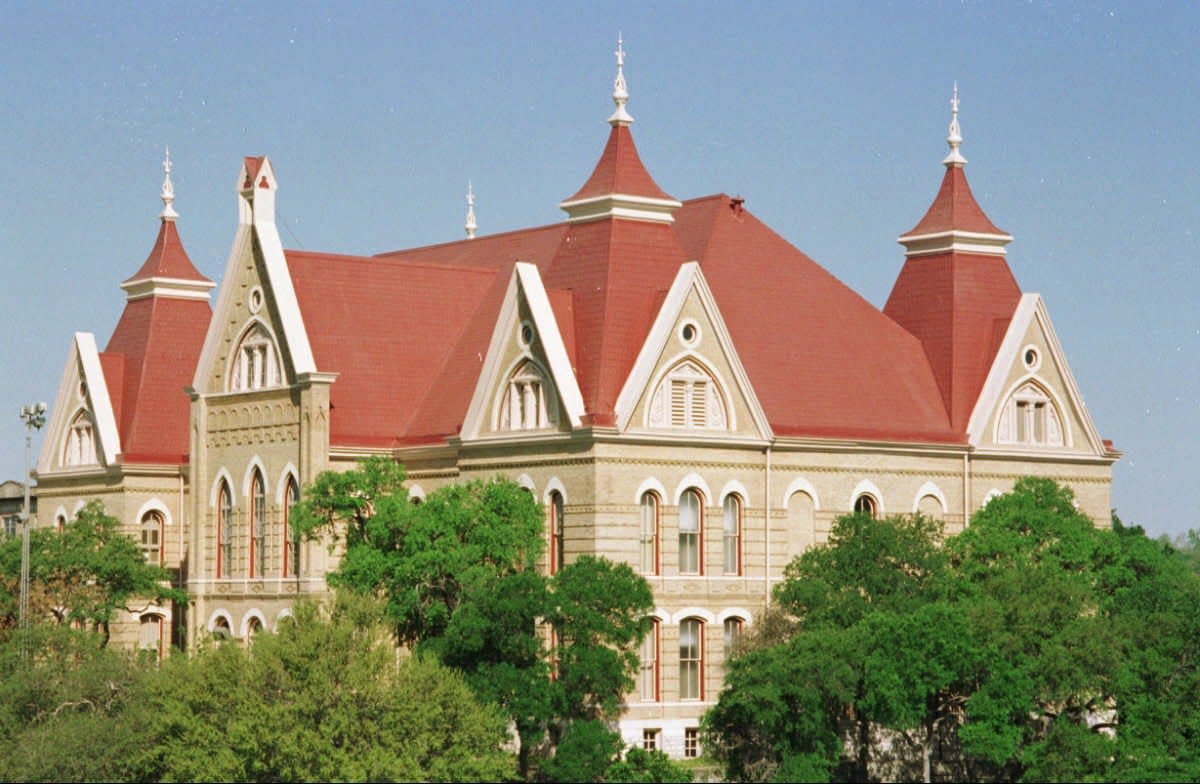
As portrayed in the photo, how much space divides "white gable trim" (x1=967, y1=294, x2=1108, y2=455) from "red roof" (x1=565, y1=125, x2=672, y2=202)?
1222 centimetres

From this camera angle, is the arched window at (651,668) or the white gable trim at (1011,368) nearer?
the arched window at (651,668)

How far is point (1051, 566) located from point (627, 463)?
12.1 meters

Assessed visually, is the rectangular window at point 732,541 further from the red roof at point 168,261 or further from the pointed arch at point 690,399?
the red roof at point 168,261

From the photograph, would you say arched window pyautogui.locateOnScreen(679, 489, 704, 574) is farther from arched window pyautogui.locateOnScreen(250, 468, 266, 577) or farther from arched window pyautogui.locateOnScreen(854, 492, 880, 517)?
arched window pyautogui.locateOnScreen(250, 468, 266, 577)

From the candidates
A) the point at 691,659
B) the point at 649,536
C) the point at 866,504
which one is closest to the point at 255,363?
the point at 649,536

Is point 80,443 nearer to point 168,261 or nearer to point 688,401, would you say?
point 168,261

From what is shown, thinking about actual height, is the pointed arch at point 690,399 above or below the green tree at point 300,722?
above

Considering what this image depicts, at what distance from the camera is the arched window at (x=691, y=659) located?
75.2 meters

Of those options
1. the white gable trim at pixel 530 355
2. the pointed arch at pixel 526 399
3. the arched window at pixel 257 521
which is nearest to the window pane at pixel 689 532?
the white gable trim at pixel 530 355

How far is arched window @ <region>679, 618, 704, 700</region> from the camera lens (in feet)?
247

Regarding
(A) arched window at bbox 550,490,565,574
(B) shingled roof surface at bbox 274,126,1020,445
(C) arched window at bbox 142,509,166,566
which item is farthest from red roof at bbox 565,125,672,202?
(C) arched window at bbox 142,509,166,566

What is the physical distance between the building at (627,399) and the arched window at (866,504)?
8 cm

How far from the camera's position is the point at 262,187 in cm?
8406

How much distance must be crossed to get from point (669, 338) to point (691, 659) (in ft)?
29.2
